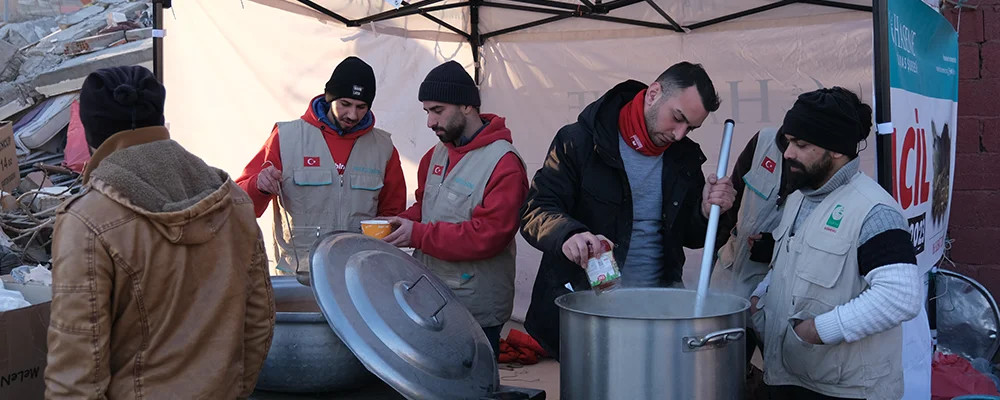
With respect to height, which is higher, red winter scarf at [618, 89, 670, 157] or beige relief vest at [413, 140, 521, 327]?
red winter scarf at [618, 89, 670, 157]

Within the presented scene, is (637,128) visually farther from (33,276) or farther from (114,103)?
(33,276)

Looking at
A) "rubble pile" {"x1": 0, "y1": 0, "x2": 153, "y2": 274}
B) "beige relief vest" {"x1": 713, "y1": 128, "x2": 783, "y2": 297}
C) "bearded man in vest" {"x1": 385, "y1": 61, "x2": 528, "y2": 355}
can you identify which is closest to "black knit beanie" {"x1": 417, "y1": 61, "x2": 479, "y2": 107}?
"bearded man in vest" {"x1": 385, "y1": 61, "x2": 528, "y2": 355}

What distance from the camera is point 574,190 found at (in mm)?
2979

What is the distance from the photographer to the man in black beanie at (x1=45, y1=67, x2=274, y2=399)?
1.73 m

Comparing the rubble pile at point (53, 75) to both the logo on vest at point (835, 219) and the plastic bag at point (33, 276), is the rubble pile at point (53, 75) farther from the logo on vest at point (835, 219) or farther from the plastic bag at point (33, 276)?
the logo on vest at point (835, 219)

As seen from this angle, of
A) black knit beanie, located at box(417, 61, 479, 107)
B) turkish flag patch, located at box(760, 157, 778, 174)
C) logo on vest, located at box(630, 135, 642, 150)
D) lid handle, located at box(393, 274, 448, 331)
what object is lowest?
lid handle, located at box(393, 274, 448, 331)

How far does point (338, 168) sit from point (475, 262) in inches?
30.3

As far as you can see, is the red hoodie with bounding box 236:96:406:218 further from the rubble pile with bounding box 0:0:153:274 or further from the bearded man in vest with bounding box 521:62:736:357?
the rubble pile with bounding box 0:0:153:274

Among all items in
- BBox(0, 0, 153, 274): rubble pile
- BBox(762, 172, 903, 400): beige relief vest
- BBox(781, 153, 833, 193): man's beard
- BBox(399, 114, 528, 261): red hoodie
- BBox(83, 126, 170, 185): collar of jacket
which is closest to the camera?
BBox(83, 126, 170, 185): collar of jacket

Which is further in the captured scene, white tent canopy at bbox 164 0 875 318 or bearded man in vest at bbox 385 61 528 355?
white tent canopy at bbox 164 0 875 318

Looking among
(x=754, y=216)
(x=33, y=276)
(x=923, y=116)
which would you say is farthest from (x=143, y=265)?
(x=923, y=116)

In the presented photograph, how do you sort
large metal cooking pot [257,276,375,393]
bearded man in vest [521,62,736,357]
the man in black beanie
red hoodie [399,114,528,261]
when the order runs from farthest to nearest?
1. red hoodie [399,114,528,261]
2. bearded man in vest [521,62,736,357]
3. large metal cooking pot [257,276,375,393]
4. the man in black beanie

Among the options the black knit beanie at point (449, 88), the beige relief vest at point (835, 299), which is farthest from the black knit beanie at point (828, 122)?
the black knit beanie at point (449, 88)

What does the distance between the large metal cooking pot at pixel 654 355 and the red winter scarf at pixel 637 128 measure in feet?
2.64
